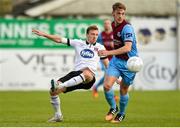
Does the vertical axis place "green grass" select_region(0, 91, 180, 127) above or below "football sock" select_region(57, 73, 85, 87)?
below

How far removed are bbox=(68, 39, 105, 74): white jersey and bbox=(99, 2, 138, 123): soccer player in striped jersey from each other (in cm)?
36

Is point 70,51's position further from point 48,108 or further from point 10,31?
point 48,108

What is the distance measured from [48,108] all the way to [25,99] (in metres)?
4.27

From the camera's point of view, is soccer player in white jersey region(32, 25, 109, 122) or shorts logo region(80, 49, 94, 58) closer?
soccer player in white jersey region(32, 25, 109, 122)

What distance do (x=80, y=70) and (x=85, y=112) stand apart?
3114mm

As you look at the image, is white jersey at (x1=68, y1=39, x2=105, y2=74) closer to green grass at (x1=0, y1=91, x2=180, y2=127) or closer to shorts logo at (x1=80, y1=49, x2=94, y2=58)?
shorts logo at (x1=80, y1=49, x2=94, y2=58)

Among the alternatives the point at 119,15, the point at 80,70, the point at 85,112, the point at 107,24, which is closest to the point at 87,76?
the point at 80,70

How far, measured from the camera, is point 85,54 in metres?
15.6

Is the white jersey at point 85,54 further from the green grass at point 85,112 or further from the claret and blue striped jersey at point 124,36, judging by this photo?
the green grass at point 85,112

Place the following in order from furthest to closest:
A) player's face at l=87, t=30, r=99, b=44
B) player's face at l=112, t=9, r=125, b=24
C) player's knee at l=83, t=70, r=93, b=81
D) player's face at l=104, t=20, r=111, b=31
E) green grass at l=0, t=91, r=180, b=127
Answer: player's face at l=104, t=20, r=111, b=31
player's face at l=87, t=30, r=99, b=44
player's knee at l=83, t=70, r=93, b=81
player's face at l=112, t=9, r=125, b=24
green grass at l=0, t=91, r=180, b=127

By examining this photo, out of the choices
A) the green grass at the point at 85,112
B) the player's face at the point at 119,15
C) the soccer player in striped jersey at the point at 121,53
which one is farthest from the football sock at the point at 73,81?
the player's face at the point at 119,15

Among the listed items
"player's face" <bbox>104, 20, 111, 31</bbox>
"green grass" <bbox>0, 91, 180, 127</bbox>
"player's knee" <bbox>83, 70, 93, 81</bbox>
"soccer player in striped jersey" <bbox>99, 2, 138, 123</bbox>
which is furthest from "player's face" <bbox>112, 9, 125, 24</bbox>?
Result: "player's face" <bbox>104, 20, 111, 31</bbox>

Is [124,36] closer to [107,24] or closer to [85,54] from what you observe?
[85,54]

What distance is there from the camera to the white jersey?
50.8 ft
